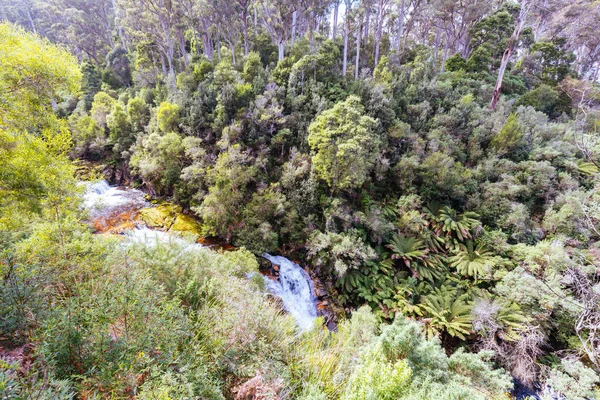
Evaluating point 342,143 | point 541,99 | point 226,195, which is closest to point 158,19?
point 226,195

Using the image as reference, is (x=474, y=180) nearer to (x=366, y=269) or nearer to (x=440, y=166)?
(x=440, y=166)

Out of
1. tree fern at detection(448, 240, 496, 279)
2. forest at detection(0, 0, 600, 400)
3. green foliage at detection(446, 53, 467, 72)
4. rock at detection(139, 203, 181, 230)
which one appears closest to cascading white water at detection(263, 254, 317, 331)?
forest at detection(0, 0, 600, 400)

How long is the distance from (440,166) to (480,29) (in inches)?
694

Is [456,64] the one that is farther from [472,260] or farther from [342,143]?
[342,143]

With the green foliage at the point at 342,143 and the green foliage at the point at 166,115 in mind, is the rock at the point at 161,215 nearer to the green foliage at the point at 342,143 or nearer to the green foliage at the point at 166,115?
the green foliage at the point at 166,115

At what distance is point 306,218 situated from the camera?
12281 millimetres

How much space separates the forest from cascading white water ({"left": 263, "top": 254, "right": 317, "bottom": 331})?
65cm

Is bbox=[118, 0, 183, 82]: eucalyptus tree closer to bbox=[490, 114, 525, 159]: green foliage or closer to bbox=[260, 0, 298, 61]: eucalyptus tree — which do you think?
bbox=[260, 0, 298, 61]: eucalyptus tree

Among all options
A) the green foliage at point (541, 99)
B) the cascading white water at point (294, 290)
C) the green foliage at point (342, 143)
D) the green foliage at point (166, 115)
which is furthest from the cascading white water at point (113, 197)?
the green foliage at point (541, 99)

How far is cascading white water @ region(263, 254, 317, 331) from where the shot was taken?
10.7 meters

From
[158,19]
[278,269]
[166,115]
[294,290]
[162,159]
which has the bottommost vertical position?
[294,290]

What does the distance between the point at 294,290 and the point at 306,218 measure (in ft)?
11.1

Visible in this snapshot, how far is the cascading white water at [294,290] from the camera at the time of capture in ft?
35.1

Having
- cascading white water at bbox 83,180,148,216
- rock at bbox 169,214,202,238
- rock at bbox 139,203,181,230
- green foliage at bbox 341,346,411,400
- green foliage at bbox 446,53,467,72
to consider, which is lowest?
rock at bbox 169,214,202,238
